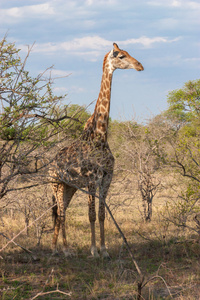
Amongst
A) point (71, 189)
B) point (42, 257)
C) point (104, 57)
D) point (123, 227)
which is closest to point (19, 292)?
point (42, 257)

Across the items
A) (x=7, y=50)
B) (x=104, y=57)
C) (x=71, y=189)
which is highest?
(x=104, y=57)

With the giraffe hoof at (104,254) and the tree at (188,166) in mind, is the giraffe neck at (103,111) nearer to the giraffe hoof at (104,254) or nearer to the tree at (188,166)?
the tree at (188,166)

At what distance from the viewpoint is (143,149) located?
428 inches

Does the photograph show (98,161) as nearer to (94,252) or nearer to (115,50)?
(94,252)

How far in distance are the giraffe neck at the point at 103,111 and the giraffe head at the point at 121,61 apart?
10cm

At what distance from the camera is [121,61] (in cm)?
761

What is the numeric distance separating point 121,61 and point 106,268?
411 centimetres

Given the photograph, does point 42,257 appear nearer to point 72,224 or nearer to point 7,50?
point 72,224

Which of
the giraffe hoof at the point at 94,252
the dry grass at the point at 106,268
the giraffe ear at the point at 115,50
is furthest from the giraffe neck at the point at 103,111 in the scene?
the giraffe hoof at the point at 94,252

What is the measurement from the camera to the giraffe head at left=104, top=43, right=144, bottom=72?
754cm

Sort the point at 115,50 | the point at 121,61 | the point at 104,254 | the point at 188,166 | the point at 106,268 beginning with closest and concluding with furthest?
the point at 106,268, the point at 104,254, the point at 121,61, the point at 115,50, the point at 188,166

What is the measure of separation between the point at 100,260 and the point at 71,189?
1625 millimetres

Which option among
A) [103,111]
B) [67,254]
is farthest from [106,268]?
[103,111]

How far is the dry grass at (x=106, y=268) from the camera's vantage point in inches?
207
